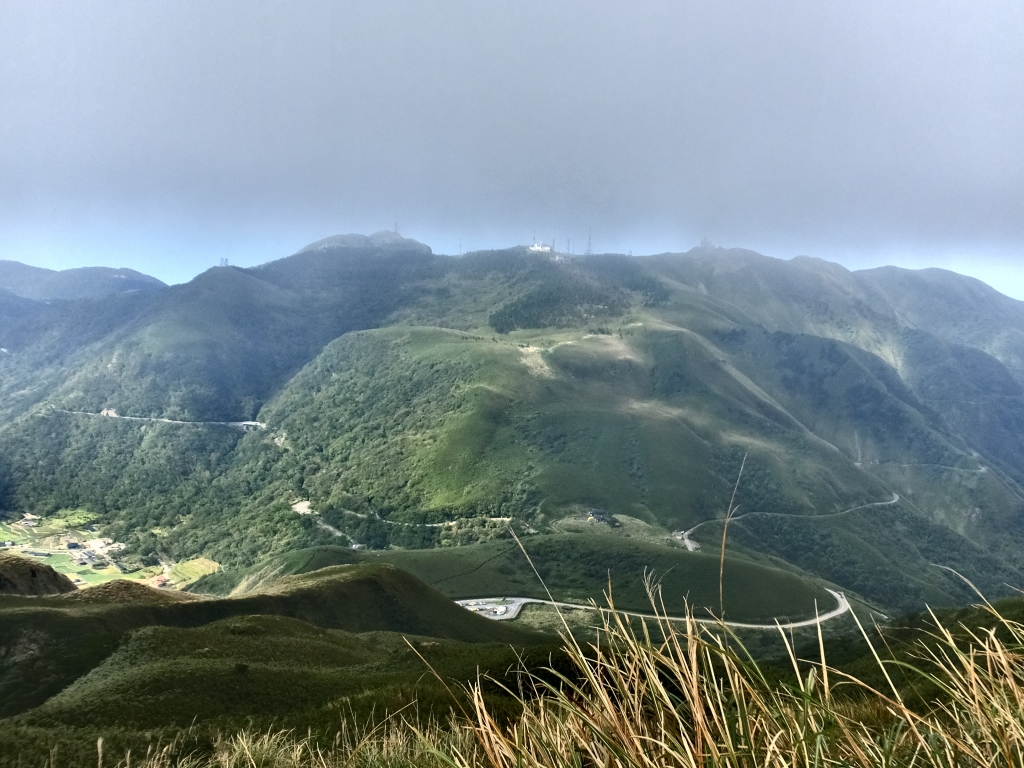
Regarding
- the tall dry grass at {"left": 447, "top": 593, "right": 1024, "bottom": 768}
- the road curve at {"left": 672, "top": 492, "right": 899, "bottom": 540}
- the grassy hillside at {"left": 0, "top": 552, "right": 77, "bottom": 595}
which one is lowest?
the road curve at {"left": 672, "top": 492, "right": 899, "bottom": 540}

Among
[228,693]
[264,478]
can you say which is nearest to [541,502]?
[264,478]

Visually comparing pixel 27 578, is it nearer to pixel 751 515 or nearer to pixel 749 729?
pixel 749 729

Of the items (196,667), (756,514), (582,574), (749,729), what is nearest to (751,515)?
(756,514)

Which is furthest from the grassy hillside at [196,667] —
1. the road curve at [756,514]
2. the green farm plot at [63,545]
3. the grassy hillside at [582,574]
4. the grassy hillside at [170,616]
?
the road curve at [756,514]

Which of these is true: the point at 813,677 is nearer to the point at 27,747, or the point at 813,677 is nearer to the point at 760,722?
the point at 760,722

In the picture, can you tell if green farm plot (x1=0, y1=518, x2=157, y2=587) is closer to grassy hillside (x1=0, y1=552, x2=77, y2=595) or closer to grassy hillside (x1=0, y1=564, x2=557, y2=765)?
grassy hillside (x1=0, y1=552, x2=77, y2=595)

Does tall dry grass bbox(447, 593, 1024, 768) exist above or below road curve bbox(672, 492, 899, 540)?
above

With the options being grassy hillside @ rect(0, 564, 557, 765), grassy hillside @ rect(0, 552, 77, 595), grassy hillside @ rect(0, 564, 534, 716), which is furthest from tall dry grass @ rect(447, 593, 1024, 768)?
grassy hillside @ rect(0, 552, 77, 595)

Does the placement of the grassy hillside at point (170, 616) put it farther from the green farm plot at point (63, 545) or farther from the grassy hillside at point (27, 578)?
the green farm plot at point (63, 545)

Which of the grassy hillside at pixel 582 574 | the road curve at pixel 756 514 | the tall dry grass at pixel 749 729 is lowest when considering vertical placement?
the road curve at pixel 756 514

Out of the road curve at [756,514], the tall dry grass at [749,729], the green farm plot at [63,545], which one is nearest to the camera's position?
the tall dry grass at [749,729]

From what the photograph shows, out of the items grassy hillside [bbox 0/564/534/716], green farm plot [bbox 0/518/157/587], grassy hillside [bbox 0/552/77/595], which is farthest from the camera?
green farm plot [bbox 0/518/157/587]
